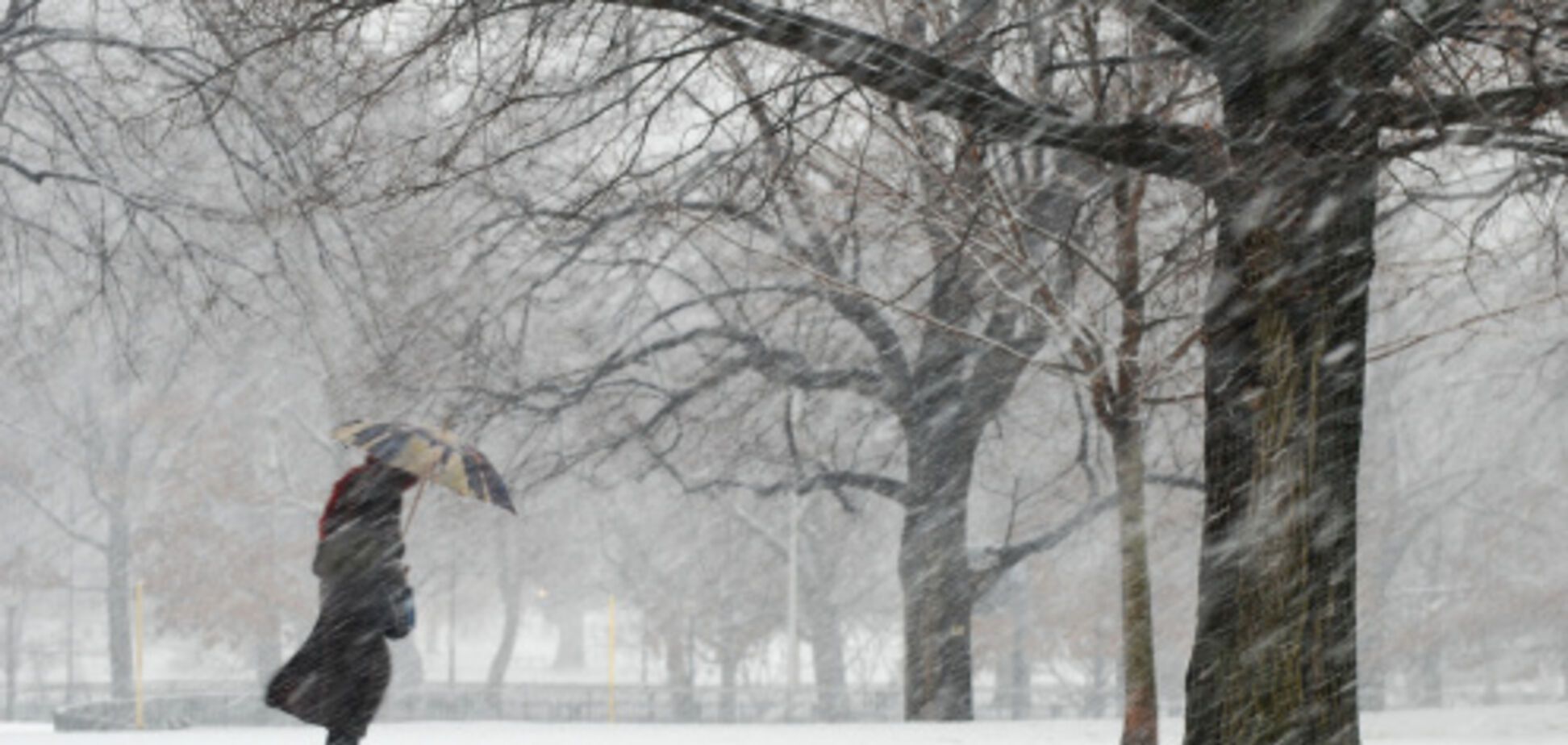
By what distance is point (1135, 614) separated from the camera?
39.0 feet

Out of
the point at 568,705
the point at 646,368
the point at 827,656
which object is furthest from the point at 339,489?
the point at 827,656

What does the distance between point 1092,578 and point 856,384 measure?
66.1ft

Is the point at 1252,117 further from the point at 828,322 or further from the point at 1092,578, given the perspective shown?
the point at 1092,578

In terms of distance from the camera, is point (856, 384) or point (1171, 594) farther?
point (1171, 594)

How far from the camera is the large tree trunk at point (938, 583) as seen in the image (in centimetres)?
1698

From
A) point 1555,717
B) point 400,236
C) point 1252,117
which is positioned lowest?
point 1555,717

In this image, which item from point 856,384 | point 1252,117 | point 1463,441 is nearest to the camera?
point 1252,117

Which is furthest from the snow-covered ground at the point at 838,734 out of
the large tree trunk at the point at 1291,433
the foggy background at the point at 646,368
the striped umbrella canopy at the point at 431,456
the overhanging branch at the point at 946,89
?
the overhanging branch at the point at 946,89

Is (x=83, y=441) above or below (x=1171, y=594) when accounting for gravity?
above

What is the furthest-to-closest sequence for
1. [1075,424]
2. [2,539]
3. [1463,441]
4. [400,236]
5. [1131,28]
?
[2,539] < [1463,441] < [1075,424] < [400,236] < [1131,28]

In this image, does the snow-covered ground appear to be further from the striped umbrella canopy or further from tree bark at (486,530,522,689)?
tree bark at (486,530,522,689)

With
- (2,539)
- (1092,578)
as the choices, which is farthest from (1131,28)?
(2,539)

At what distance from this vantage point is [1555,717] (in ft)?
51.3

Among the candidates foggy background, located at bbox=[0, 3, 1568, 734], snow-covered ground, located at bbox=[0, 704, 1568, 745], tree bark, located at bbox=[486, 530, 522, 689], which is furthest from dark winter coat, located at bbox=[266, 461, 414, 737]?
tree bark, located at bbox=[486, 530, 522, 689]
